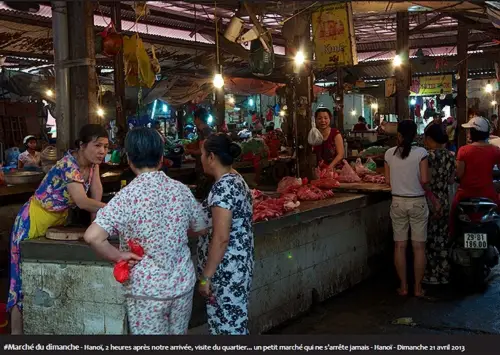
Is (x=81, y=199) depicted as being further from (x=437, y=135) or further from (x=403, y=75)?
(x=403, y=75)

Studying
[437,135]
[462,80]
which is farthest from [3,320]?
[462,80]

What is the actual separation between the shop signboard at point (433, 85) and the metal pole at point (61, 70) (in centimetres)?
1742

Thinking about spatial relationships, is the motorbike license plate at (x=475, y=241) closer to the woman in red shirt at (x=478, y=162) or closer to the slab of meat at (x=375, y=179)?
the woman in red shirt at (x=478, y=162)

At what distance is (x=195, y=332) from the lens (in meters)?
4.38

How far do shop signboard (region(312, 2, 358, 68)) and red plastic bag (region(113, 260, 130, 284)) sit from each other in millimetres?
5829

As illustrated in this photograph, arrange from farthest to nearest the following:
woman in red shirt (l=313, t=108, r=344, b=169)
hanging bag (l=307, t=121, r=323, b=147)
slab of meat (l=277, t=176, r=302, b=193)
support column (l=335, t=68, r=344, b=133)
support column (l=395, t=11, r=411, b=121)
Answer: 1. support column (l=335, t=68, r=344, b=133)
2. support column (l=395, t=11, r=411, b=121)
3. woman in red shirt (l=313, t=108, r=344, b=169)
4. hanging bag (l=307, t=121, r=323, b=147)
5. slab of meat (l=277, t=176, r=302, b=193)

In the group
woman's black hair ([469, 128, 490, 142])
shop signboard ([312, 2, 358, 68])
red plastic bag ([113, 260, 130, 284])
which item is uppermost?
shop signboard ([312, 2, 358, 68])

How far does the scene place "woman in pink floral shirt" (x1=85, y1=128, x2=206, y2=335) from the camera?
3.03m

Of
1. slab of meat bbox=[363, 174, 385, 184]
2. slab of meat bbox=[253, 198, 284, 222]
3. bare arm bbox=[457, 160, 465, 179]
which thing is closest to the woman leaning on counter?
slab of meat bbox=[253, 198, 284, 222]

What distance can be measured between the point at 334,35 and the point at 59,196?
17.1ft

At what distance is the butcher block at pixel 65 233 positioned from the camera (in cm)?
405

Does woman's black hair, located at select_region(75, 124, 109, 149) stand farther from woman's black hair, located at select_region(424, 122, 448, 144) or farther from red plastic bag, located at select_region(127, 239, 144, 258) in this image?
woman's black hair, located at select_region(424, 122, 448, 144)

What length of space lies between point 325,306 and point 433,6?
136 inches

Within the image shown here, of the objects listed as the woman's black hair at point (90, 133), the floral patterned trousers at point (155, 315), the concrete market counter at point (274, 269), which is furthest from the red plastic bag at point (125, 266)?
the woman's black hair at point (90, 133)
